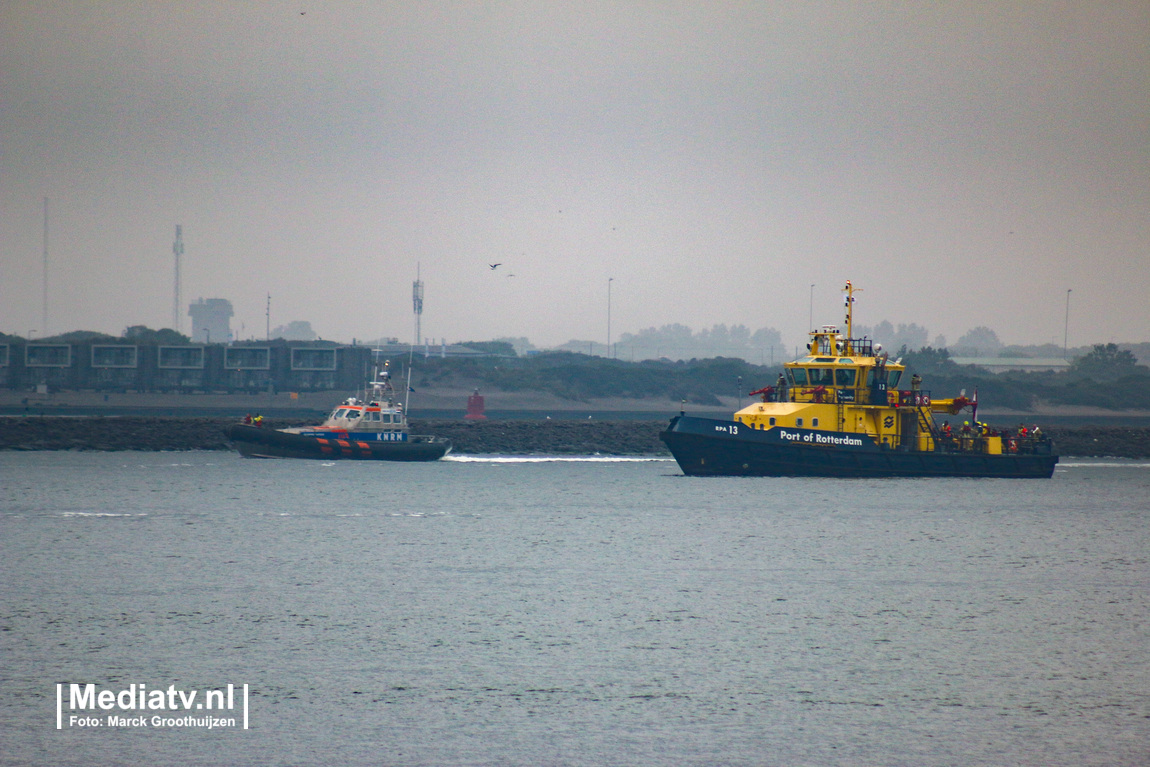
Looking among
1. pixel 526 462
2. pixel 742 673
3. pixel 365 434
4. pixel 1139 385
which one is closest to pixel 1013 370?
pixel 1139 385

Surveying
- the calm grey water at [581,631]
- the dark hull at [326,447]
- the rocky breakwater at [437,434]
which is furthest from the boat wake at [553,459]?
the calm grey water at [581,631]

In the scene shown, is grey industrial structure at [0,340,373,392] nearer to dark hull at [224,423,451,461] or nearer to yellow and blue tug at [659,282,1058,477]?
dark hull at [224,423,451,461]

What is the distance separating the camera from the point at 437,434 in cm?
6731

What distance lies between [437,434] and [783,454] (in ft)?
100

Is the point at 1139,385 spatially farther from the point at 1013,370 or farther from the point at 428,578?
the point at 428,578

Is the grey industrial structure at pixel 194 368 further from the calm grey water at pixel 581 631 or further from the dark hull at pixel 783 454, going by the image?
the calm grey water at pixel 581 631

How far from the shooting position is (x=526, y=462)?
5731cm

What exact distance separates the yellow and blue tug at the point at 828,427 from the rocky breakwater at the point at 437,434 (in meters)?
23.9

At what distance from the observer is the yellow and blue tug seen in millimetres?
41375

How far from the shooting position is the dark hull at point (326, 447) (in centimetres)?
4838

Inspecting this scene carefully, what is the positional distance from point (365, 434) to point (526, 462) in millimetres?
10993

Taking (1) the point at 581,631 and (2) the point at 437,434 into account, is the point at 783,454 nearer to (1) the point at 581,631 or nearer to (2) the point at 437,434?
(1) the point at 581,631

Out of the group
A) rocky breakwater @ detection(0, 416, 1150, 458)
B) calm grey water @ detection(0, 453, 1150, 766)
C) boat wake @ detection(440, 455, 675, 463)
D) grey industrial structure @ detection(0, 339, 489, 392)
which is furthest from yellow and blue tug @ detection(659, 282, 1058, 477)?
grey industrial structure @ detection(0, 339, 489, 392)

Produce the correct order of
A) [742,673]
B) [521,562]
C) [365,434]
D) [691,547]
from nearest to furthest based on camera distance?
[742,673], [521,562], [691,547], [365,434]
